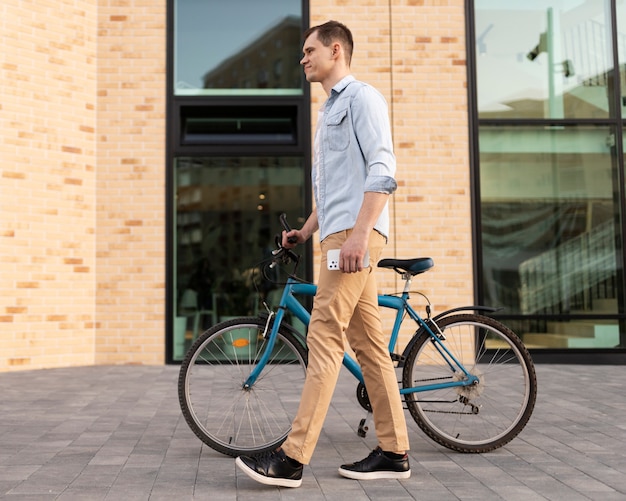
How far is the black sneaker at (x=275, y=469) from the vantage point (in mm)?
3477

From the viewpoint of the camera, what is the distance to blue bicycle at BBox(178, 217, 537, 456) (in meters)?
4.18

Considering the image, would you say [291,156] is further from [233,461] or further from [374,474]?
→ [374,474]

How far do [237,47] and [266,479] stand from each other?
6597mm

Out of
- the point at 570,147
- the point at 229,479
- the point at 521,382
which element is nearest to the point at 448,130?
the point at 570,147

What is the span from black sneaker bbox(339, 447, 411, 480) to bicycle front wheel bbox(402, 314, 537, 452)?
1.81 feet

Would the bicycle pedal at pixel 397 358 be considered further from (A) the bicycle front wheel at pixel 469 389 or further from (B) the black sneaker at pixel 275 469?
(B) the black sneaker at pixel 275 469

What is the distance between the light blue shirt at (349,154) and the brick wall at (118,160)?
16.6ft

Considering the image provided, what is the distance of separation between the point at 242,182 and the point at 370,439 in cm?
483

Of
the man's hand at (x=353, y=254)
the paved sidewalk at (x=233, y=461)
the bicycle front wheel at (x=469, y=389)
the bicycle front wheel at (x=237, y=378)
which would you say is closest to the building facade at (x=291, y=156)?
the paved sidewalk at (x=233, y=461)

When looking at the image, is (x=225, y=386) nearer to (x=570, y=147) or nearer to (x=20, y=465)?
(x=20, y=465)

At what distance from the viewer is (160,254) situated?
8.74 meters

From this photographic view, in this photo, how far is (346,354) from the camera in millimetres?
4133

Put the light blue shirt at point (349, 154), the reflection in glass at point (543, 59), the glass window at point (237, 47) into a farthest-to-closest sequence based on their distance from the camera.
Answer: the reflection in glass at point (543, 59) → the glass window at point (237, 47) → the light blue shirt at point (349, 154)

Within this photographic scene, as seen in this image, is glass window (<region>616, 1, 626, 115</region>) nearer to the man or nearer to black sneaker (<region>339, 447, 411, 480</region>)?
the man
